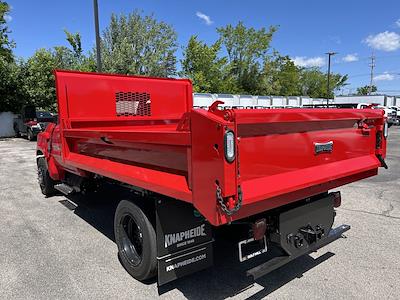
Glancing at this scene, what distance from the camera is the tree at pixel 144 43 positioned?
3503cm

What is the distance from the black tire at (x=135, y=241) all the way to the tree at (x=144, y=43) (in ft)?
104

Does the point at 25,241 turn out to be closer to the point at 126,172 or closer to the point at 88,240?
the point at 88,240

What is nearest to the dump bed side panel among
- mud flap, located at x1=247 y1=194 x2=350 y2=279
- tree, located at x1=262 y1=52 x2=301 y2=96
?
mud flap, located at x1=247 y1=194 x2=350 y2=279

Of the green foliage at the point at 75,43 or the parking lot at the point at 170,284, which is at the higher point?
the green foliage at the point at 75,43

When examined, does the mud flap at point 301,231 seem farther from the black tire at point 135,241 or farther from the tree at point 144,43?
the tree at point 144,43

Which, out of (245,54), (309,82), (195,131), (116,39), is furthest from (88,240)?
(309,82)

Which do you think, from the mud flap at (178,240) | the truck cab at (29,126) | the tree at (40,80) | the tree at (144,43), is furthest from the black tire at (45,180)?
the tree at (144,43)

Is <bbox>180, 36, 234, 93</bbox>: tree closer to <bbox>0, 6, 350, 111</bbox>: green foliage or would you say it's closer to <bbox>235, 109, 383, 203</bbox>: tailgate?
<bbox>0, 6, 350, 111</bbox>: green foliage

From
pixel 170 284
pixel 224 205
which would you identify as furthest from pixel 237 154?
pixel 170 284

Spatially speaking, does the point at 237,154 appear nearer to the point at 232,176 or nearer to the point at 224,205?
the point at 232,176

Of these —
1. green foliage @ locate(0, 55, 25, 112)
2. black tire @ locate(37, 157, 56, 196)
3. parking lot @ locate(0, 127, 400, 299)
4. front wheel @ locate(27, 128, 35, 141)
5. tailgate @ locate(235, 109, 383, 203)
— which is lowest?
front wheel @ locate(27, 128, 35, 141)

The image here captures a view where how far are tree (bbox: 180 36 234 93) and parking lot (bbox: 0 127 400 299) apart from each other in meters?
32.6

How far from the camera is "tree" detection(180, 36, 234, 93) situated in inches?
1506

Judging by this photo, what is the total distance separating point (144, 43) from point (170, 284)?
36197 millimetres
